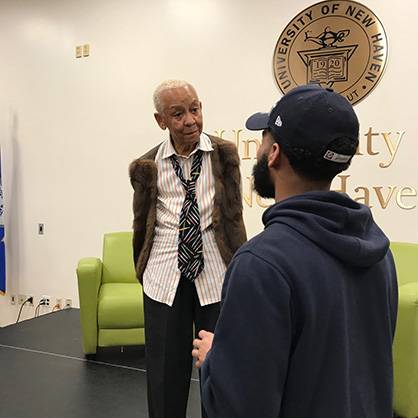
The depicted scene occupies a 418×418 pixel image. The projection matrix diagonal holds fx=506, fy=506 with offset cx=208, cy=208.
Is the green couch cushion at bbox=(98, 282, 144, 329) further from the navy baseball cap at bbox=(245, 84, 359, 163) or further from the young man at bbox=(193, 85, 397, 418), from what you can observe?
the navy baseball cap at bbox=(245, 84, 359, 163)

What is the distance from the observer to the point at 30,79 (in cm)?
459

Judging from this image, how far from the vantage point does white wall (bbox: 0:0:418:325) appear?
3355 mm

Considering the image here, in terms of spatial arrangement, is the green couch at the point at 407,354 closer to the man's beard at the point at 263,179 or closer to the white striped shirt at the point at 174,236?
the white striped shirt at the point at 174,236

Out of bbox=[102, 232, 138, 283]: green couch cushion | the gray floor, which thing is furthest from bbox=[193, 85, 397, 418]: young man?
bbox=[102, 232, 138, 283]: green couch cushion

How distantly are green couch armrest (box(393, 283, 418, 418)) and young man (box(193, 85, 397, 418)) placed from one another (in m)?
1.50

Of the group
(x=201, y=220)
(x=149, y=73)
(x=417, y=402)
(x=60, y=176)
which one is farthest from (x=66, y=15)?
(x=417, y=402)

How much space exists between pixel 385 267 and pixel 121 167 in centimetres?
353

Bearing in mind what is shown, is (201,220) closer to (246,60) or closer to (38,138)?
(246,60)

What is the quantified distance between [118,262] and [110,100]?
56.7 inches

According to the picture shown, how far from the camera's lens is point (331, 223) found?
84 cm

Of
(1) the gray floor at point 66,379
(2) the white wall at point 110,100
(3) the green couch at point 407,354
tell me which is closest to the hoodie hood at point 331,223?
(3) the green couch at point 407,354

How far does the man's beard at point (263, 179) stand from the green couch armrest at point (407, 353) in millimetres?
1593

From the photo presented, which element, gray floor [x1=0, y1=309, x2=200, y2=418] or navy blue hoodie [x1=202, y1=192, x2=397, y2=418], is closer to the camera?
navy blue hoodie [x1=202, y1=192, x2=397, y2=418]

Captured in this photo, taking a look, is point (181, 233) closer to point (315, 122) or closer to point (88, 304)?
point (315, 122)
